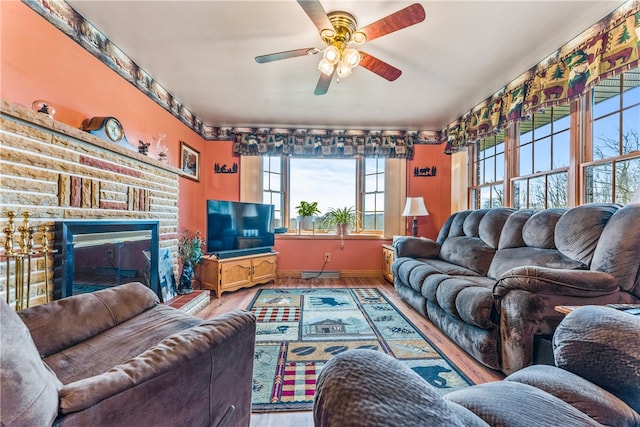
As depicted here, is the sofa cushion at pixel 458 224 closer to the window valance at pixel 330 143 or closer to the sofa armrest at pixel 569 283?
Answer: the window valance at pixel 330 143

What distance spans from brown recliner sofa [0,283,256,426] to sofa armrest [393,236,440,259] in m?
2.49

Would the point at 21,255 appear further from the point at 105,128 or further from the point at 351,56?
the point at 351,56

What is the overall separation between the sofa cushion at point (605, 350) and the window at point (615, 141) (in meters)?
1.96

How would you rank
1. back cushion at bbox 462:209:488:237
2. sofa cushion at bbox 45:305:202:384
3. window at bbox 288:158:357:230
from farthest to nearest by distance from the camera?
window at bbox 288:158:357:230 < back cushion at bbox 462:209:488:237 < sofa cushion at bbox 45:305:202:384

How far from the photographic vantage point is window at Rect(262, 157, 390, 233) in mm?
4305

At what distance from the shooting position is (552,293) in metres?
1.43

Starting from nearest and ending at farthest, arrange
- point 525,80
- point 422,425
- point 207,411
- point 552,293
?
point 422,425 < point 207,411 < point 552,293 < point 525,80

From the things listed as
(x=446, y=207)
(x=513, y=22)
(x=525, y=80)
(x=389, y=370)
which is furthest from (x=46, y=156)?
(x=446, y=207)

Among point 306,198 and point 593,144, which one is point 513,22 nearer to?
point 593,144

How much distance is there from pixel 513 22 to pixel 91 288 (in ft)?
11.6

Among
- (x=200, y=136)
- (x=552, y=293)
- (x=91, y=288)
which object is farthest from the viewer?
(x=200, y=136)

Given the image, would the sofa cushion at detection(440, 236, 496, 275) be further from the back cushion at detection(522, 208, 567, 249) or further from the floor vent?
the floor vent

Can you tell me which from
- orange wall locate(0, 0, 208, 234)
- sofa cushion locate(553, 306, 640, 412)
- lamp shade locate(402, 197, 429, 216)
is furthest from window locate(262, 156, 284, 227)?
sofa cushion locate(553, 306, 640, 412)

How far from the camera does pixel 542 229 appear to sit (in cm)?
204
